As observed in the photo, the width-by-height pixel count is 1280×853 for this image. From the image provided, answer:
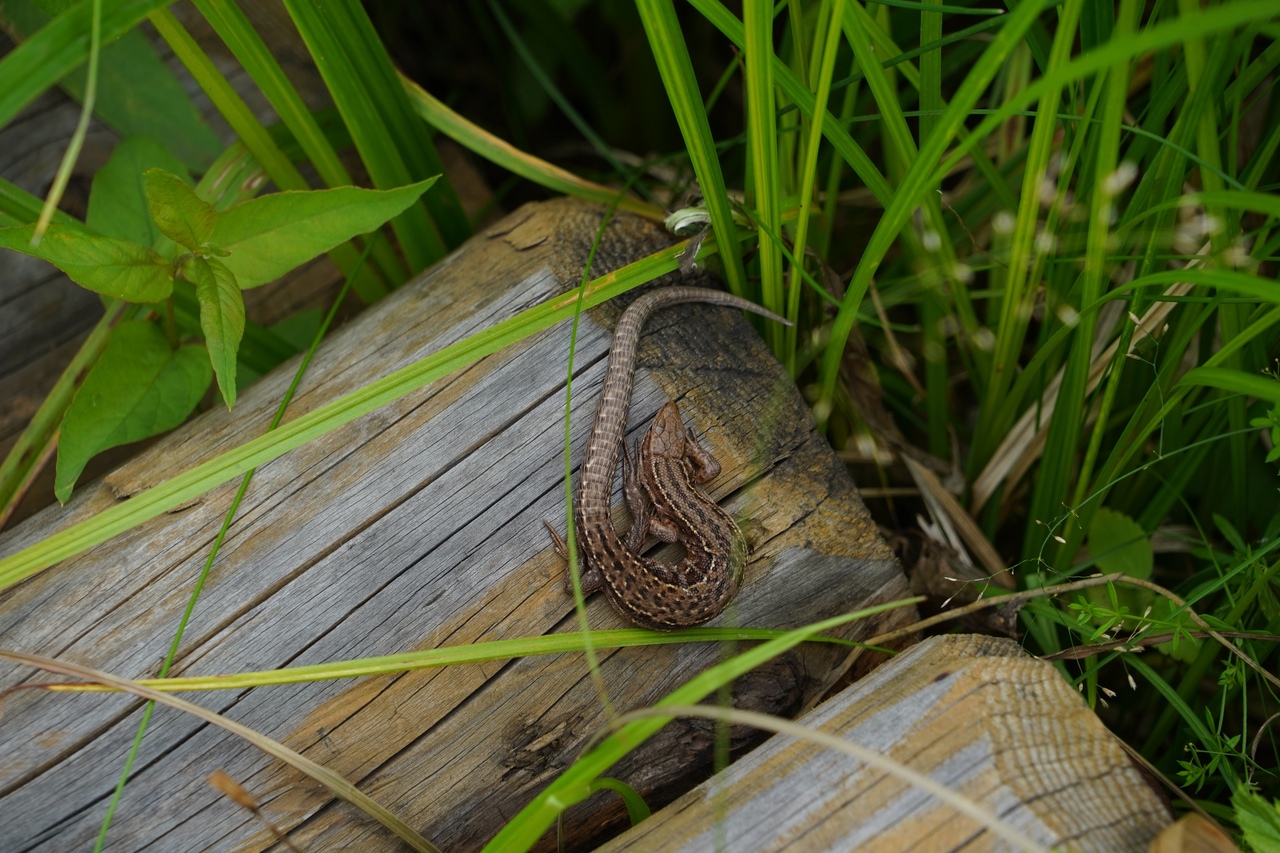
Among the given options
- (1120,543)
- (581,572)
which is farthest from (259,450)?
(1120,543)

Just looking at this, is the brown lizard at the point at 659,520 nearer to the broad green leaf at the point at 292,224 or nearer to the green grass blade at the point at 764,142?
the green grass blade at the point at 764,142

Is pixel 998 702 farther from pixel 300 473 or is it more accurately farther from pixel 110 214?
pixel 110 214

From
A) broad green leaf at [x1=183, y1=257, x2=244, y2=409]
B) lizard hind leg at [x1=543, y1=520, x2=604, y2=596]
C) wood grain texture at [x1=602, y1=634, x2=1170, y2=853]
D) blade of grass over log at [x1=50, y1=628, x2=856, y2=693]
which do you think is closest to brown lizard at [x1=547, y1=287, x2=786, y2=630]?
lizard hind leg at [x1=543, y1=520, x2=604, y2=596]

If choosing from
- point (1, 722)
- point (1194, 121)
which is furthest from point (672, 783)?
point (1194, 121)

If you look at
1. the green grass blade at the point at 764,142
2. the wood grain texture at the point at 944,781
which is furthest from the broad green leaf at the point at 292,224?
the wood grain texture at the point at 944,781

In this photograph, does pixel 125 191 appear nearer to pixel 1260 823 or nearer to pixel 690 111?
pixel 690 111

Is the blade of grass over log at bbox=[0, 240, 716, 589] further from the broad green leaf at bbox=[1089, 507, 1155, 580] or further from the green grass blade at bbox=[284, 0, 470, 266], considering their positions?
Result: the broad green leaf at bbox=[1089, 507, 1155, 580]
